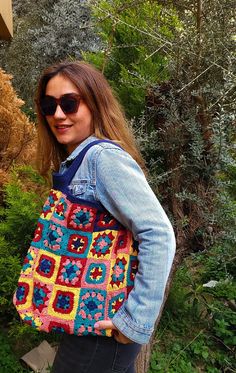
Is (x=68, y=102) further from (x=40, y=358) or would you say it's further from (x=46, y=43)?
(x=46, y=43)

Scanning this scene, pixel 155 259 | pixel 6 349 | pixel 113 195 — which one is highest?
pixel 113 195

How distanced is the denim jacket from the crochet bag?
0.18 ft

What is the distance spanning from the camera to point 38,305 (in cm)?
139

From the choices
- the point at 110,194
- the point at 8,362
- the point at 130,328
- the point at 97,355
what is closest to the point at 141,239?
the point at 110,194

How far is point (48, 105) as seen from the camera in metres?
1.47

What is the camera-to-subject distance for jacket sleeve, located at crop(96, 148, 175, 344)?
1.23 meters

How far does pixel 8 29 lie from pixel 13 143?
2.74 metres

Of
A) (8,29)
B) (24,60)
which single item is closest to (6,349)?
(8,29)

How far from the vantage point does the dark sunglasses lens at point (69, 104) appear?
1406 mm

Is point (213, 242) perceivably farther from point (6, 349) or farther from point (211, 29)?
point (6, 349)

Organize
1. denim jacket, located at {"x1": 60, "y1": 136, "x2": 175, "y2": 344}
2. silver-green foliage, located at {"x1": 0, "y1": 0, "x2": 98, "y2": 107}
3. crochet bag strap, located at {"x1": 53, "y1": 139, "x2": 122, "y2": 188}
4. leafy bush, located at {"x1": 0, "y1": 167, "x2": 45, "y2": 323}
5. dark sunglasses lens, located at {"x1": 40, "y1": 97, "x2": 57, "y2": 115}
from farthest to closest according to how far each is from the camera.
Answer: silver-green foliage, located at {"x1": 0, "y1": 0, "x2": 98, "y2": 107} < leafy bush, located at {"x1": 0, "y1": 167, "x2": 45, "y2": 323} < dark sunglasses lens, located at {"x1": 40, "y1": 97, "x2": 57, "y2": 115} < crochet bag strap, located at {"x1": 53, "y1": 139, "x2": 122, "y2": 188} < denim jacket, located at {"x1": 60, "y1": 136, "x2": 175, "y2": 344}

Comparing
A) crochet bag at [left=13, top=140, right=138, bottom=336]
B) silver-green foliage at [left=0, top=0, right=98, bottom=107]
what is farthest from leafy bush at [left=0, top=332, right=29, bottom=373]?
silver-green foliage at [left=0, top=0, right=98, bottom=107]

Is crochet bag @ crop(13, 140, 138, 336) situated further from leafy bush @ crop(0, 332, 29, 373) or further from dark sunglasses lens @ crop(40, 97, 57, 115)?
leafy bush @ crop(0, 332, 29, 373)

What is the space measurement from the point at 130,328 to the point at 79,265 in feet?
0.83
